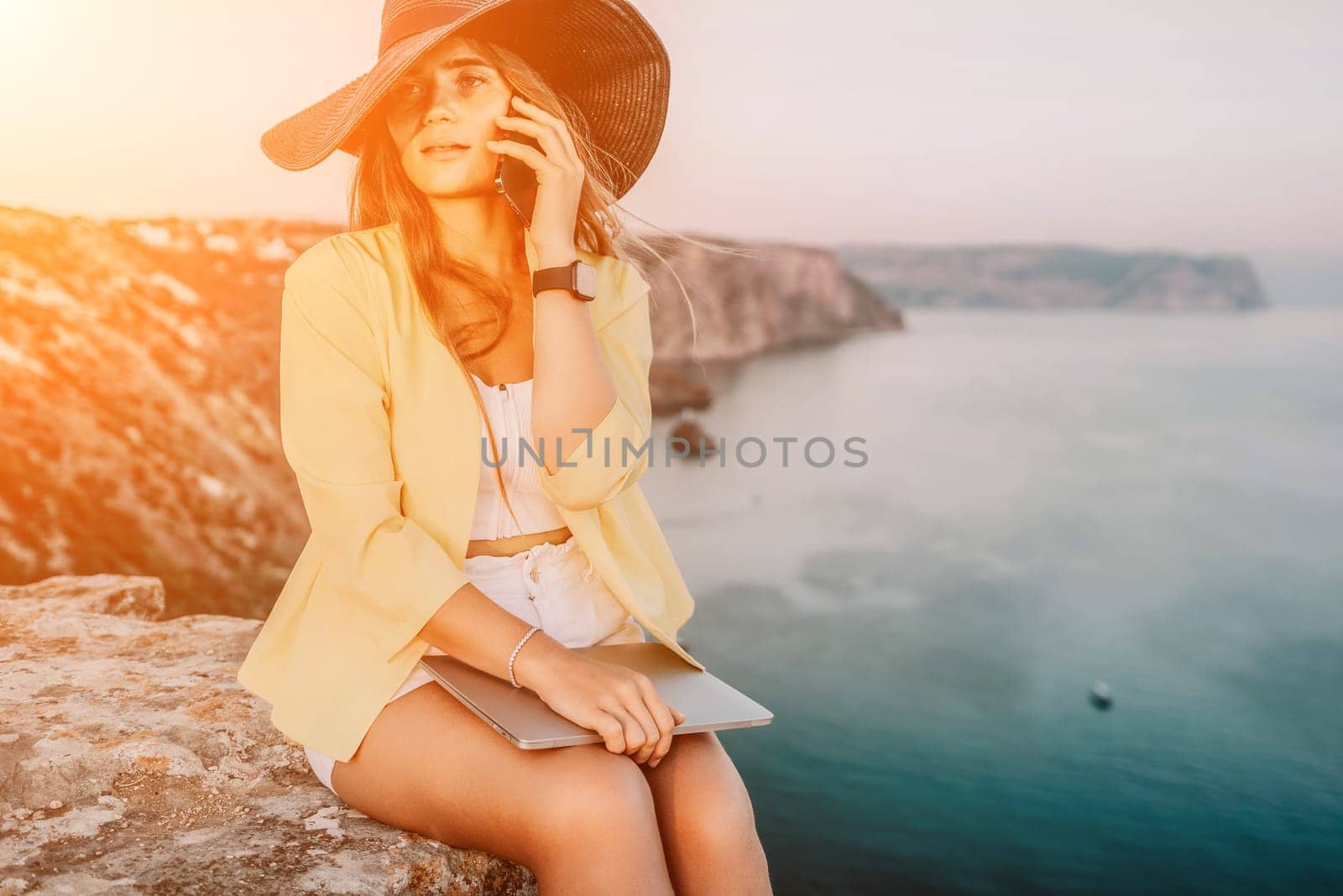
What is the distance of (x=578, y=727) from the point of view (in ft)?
4.33

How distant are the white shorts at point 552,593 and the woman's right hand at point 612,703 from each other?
22cm

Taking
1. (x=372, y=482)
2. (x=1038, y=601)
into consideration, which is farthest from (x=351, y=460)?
(x=1038, y=601)

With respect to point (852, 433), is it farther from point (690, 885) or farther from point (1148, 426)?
point (690, 885)

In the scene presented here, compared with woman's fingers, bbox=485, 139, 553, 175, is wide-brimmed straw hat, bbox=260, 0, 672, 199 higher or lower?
higher

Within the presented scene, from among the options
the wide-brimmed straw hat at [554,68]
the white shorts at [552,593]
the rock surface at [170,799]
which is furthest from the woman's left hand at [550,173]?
the rock surface at [170,799]

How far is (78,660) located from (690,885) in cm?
152

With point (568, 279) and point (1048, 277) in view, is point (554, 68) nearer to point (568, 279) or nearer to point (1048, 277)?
point (568, 279)

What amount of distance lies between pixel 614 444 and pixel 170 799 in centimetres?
87

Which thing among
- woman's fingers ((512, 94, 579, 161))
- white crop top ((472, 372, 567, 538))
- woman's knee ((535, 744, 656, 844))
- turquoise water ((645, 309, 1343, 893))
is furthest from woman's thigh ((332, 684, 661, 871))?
turquoise water ((645, 309, 1343, 893))

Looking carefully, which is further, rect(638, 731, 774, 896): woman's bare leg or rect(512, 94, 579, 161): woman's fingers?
rect(512, 94, 579, 161): woman's fingers

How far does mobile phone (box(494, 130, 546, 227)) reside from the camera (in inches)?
64.6

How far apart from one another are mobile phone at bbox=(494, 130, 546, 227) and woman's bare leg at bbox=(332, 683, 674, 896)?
0.72m

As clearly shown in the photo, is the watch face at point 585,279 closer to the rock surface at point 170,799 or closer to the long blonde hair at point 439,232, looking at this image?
the long blonde hair at point 439,232

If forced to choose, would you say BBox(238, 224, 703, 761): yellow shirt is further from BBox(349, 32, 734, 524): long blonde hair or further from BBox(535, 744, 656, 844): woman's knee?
BBox(535, 744, 656, 844): woman's knee
